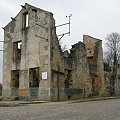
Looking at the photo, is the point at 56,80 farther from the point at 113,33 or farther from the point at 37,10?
the point at 113,33

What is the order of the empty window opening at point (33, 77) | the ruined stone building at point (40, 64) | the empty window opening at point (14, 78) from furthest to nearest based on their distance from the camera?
1. the empty window opening at point (14, 78)
2. the empty window opening at point (33, 77)
3. the ruined stone building at point (40, 64)

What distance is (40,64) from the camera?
93.7 feet

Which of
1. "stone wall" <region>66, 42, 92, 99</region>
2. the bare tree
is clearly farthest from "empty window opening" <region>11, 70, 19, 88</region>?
the bare tree

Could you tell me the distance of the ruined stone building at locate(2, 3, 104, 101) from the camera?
2827 cm

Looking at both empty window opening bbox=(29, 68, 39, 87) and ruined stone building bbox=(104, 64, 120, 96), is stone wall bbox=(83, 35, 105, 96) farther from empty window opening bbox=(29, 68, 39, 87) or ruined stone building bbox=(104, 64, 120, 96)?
empty window opening bbox=(29, 68, 39, 87)

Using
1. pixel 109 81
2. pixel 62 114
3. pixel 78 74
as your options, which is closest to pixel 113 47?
pixel 109 81

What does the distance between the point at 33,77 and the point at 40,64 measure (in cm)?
236

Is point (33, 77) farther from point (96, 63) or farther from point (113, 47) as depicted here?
point (113, 47)

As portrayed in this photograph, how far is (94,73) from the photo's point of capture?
35.0m

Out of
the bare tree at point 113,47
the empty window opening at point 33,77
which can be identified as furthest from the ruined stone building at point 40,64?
the bare tree at point 113,47

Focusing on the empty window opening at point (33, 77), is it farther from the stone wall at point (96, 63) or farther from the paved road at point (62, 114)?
the paved road at point (62, 114)

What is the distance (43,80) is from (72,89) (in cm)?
386

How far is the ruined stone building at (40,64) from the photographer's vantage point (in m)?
28.3

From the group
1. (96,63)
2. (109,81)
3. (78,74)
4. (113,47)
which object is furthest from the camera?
(113,47)
